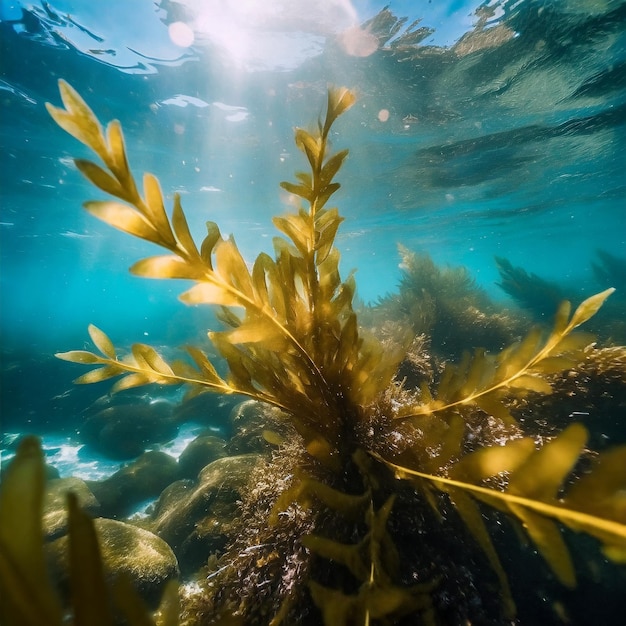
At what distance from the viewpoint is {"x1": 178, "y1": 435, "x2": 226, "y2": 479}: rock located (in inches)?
302

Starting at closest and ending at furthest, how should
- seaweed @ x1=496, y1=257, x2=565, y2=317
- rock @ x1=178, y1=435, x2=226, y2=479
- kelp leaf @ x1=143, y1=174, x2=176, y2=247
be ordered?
kelp leaf @ x1=143, y1=174, x2=176, y2=247
rock @ x1=178, y1=435, x2=226, y2=479
seaweed @ x1=496, y1=257, x2=565, y2=317

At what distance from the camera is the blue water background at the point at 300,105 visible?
7551 mm

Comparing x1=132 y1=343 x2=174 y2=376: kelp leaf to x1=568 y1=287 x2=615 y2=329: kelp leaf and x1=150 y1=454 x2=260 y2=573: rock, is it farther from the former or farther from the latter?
x1=150 y1=454 x2=260 y2=573: rock

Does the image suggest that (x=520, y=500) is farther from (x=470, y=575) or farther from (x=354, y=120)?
(x=354, y=120)

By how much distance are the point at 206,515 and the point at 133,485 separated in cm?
396

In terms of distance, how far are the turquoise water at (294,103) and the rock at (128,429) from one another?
445 millimetres

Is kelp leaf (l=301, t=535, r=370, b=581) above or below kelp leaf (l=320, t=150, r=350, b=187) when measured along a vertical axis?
below

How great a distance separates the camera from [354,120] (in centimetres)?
1049

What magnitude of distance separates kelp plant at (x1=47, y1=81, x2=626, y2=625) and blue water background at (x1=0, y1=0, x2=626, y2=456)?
2.02ft

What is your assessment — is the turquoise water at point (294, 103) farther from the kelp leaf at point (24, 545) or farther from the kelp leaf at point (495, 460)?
the kelp leaf at point (24, 545)

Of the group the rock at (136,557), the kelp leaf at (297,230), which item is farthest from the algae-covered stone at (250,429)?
the kelp leaf at (297,230)

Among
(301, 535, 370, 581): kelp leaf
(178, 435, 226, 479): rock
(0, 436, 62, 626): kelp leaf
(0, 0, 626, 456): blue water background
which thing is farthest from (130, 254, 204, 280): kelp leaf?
(178, 435, 226, 479): rock

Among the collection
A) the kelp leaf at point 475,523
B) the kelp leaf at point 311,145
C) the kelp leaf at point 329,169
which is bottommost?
the kelp leaf at point 475,523

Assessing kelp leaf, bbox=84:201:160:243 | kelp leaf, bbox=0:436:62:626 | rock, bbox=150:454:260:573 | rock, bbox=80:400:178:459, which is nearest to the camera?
kelp leaf, bbox=0:436:62:626
